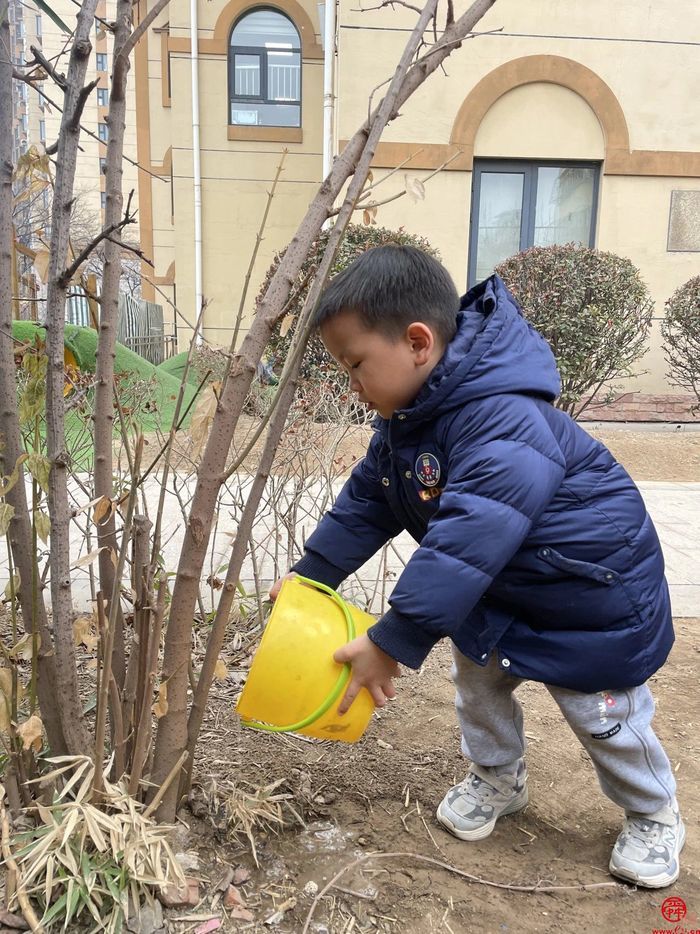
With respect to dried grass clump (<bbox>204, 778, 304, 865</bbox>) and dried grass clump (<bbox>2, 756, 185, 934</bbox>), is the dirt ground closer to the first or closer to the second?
dried grass clump (<bbox>204, 778, 304, 865</bbox>)

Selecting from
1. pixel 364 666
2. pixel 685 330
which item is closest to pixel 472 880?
pixel 364 666

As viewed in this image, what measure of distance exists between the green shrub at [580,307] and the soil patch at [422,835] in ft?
17.2

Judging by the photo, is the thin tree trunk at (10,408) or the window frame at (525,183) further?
the window frame at (525,183)

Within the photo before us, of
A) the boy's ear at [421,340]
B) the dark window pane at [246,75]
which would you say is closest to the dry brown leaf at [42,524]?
the boy's ear at [421,340]

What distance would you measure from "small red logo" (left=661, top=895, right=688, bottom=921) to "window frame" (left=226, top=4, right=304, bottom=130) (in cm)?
1202

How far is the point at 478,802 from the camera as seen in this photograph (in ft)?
6.27

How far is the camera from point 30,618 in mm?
1632

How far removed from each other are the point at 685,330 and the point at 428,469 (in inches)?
317

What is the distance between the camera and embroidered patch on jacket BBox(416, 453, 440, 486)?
65.5 inches

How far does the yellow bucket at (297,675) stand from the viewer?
59.1 inches

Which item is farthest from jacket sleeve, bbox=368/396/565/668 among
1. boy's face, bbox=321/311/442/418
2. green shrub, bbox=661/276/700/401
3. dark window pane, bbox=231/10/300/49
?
dark window pane, bbox=231/10/300/49

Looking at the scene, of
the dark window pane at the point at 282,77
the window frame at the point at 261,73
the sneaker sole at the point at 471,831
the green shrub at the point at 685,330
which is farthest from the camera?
the dark window pane at the point at 282,77

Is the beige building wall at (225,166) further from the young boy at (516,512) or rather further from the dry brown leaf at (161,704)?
the dry brown leaf at (161,704)

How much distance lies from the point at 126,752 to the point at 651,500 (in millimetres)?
4850
